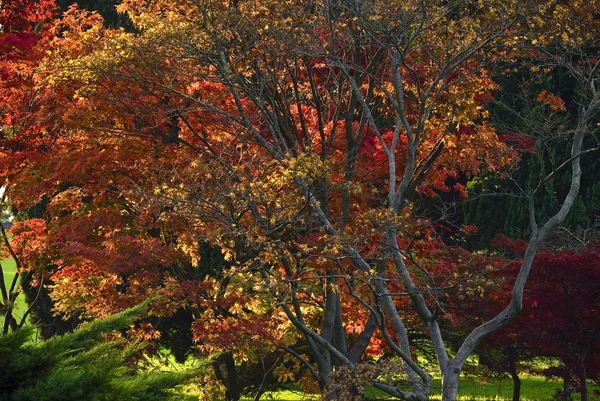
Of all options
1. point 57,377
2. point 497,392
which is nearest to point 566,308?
point 497,392

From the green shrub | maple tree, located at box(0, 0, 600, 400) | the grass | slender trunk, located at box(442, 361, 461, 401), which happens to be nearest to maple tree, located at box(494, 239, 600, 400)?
maple tree, located at box(0, 0, 600, 400)

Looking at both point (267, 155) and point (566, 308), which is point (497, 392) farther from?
point (267, 155)

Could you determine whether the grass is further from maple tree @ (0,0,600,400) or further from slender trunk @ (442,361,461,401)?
slender trunk @ (442,361,461,401)

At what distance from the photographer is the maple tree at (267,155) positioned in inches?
394

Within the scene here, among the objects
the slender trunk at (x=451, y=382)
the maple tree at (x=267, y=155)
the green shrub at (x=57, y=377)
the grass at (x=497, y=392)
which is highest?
the maple tree at (x=267, y=155)

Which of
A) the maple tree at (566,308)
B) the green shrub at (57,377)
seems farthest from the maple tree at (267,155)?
the green shrub at (57,377)

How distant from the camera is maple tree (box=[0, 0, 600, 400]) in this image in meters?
10.0

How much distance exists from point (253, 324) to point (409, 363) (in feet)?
9.63

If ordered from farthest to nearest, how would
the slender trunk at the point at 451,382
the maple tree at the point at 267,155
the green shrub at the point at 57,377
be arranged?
the maple tree at the point at 267,155, the slender trunk at the point at 451,382, the green shrub at the point at 57,377

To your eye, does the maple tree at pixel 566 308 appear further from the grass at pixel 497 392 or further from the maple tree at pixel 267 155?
the grass at pixel 497 392

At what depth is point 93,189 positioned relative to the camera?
12.4 m

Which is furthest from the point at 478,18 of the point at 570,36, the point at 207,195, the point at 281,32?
the point at 207,195

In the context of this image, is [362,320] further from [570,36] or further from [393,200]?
[570,36]

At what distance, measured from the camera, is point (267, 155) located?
1208 centimetres
